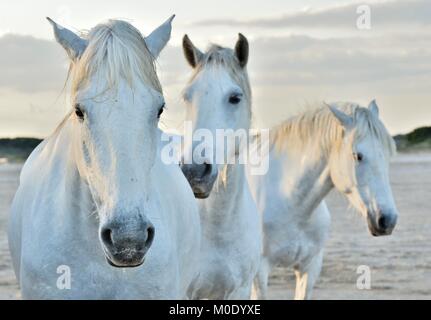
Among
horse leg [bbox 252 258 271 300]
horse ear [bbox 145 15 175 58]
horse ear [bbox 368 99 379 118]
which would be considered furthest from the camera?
horse ear [bbox 368 99 379 118]

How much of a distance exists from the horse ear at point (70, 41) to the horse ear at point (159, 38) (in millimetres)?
305

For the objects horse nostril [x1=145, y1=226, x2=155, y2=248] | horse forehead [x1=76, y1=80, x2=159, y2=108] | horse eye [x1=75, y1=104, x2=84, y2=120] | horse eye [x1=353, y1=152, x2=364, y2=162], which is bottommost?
horse nostril [x1=145, y1=226, x2=155, y2=248]

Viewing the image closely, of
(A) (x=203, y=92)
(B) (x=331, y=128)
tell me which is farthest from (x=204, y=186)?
(B) (x=331, y=128)

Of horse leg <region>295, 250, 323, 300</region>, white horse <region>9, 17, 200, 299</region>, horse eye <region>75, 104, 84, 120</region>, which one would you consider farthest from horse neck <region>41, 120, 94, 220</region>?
horse leg <region>295, 250, 323, 300</region>

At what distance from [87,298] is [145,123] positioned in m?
0.88

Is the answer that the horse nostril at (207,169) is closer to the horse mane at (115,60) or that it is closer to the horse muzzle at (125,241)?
the horse mane at (115,60)

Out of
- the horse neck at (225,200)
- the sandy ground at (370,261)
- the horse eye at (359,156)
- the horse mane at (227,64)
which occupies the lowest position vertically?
the sandy ground at (370,261)

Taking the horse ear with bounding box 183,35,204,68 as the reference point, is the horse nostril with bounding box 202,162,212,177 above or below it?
below

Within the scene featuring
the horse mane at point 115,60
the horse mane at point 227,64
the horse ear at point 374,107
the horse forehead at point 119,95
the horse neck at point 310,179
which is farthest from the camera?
the horse neck at point 310,179

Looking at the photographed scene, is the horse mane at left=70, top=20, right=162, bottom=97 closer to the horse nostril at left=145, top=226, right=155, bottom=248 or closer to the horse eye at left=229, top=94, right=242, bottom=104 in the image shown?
the horse nostril at left=145, top=226, right=155, bottom=248

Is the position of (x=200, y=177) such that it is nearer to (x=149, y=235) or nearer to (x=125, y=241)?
(x=149, y=235)

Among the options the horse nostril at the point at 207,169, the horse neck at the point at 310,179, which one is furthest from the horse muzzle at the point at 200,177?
the horse neck at the point at 310,179

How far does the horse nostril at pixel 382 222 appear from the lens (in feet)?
20.2

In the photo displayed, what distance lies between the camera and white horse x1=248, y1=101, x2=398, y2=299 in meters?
6.34
